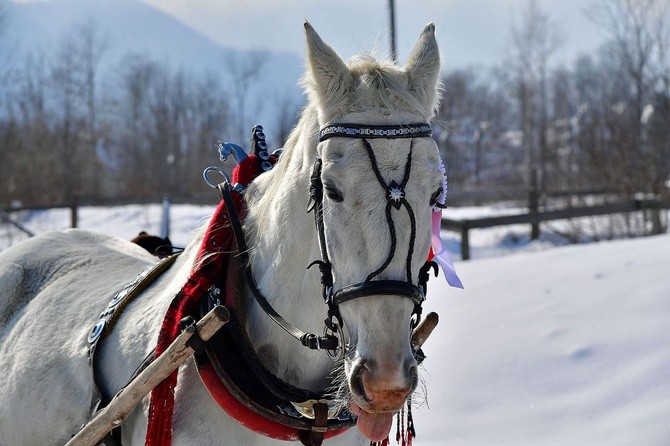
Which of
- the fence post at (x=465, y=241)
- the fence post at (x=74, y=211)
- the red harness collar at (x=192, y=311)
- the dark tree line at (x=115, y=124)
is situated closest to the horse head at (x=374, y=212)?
the red harness collar at (x=192, y=311)

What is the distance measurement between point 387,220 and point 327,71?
49 centimetres

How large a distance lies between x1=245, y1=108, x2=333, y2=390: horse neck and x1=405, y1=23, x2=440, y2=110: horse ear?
1.00 feet

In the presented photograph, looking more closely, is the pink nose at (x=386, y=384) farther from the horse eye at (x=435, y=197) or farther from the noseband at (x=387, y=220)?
the horse eye at (x=435, y=197)

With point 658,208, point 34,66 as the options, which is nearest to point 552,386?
point 658,208

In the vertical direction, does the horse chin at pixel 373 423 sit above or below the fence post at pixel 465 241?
above

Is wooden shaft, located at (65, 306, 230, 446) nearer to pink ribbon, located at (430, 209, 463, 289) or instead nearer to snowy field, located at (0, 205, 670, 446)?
pink ribbon, located at (430, 209, 463, 289)

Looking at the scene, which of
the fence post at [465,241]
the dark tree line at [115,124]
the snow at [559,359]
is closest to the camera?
the snow at [559,359]

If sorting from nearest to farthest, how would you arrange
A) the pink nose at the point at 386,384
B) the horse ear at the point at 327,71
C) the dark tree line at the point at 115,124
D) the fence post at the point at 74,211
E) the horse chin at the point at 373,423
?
the pink nose at the point at 386,384 < the horse chin at the point at 373,423 < the horse ear at the point at 327,71 < the fence post at the point at 74,211 < the dark tree line at the point at 115,124

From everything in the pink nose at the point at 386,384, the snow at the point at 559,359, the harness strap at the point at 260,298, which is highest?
the harness strap at the point at 260,298

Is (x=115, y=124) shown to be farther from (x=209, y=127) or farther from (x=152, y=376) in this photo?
(x=152, y=376)

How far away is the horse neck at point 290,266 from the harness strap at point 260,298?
0.02 meters

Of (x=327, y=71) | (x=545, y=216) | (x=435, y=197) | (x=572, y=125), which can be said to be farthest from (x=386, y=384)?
(x=572, y=125)

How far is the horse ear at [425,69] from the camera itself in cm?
224

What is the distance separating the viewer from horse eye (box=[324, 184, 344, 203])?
1993 millimetres
